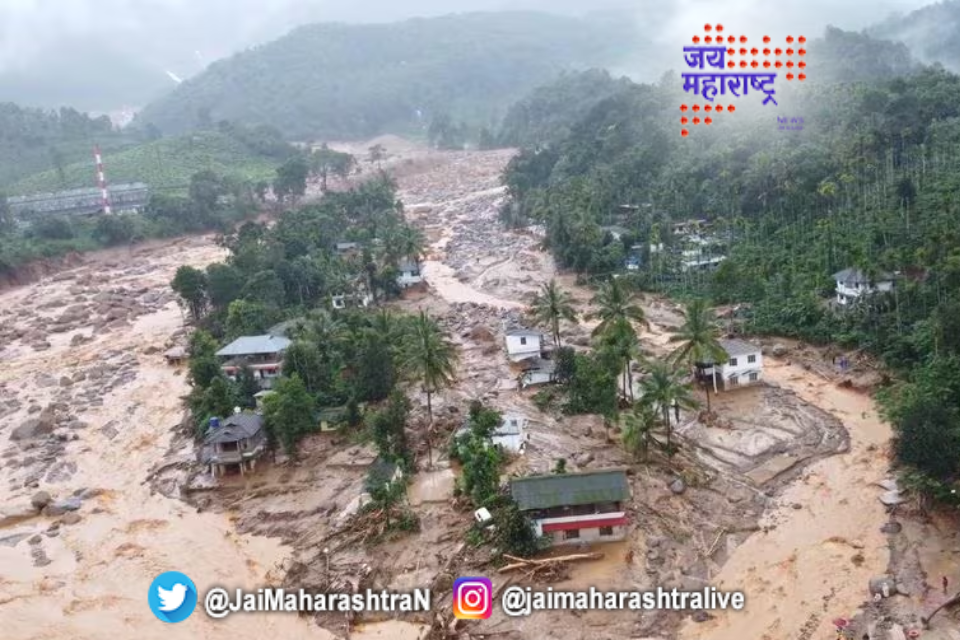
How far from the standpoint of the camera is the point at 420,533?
90.5ft

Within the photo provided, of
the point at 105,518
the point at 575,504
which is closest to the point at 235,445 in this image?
the point at 105,518

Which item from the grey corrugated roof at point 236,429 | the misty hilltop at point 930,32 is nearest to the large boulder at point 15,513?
the grey corrugated roof at point 236,429

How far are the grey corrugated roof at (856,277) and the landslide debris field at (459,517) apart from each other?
4.50 m

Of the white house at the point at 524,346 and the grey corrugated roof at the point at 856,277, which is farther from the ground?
the grey corrugated roof at the point at 856,277

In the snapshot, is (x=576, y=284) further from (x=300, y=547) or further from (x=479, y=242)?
(x=300, y=547)

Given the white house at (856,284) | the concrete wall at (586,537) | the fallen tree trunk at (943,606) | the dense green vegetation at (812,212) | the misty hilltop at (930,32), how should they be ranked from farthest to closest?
the misty hilltop at (930,32), the white house at (856,284), the dense green vegetation at (812,212), the concrete wall at (586,537), the fallen tree trunk at (943,606)

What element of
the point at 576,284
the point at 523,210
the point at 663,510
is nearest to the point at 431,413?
the point at 663,510

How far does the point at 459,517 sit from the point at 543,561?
407cm

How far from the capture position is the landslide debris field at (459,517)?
2372 cm

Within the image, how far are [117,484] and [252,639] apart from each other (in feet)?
49.1

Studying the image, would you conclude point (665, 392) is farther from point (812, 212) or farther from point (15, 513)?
point (812, 212)

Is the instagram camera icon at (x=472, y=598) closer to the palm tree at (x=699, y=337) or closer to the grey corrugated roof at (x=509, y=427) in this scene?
the grey corrugated roof at (x=509, y=427)

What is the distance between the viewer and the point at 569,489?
84.3ft

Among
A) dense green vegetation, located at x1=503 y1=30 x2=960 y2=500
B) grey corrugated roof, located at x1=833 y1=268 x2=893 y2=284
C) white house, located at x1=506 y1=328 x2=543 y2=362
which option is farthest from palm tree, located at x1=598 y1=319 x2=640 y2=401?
grey corrugated roof, located at x1=833 y1=268 x2=893 y2=284
